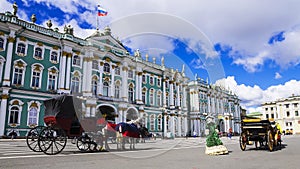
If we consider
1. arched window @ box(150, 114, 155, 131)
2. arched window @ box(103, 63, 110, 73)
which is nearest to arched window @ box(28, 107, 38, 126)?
arched window @ box(103, 63, 110, 73)

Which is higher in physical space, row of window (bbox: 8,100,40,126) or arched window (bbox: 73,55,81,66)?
arched window (bbox: 73,55,81,66)

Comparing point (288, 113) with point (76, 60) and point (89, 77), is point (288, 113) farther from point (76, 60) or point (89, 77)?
point (76, 60)

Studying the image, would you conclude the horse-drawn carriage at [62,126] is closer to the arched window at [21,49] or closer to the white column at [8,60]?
the white column at [8,60]

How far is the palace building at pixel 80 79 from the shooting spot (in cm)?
2459

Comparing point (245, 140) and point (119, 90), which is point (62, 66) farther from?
point (245, 140)

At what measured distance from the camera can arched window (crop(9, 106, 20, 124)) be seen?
79.1 ft

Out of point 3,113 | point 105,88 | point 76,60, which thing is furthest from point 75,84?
point 3,113

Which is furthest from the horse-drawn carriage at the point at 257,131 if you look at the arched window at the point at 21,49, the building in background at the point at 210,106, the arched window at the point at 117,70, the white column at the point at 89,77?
the building in background at the point at 210,106

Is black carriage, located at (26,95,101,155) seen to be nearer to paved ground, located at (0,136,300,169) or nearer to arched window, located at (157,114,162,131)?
paved ground, located at (0,136,300,169)

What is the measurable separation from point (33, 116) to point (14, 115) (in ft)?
6.24

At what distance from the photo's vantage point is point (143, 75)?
130ft

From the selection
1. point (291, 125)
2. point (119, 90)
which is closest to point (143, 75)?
point (119, 90)

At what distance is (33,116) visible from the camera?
25.8 meters

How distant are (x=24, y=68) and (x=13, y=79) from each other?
65.6 inches
